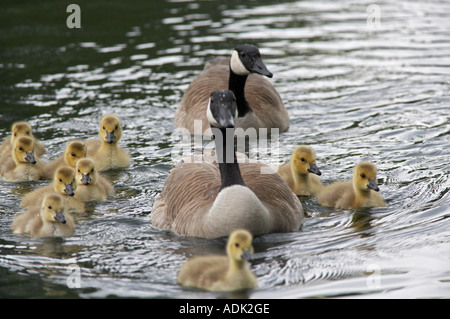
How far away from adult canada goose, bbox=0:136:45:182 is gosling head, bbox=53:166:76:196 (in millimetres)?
1161

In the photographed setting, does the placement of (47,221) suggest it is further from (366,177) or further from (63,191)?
(366,177)

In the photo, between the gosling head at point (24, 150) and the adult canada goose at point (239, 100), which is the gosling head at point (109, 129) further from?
the adult canada goose at point (239, 100)

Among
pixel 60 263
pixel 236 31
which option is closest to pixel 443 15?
pixel 236 31

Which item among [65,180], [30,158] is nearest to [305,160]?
[65,180]

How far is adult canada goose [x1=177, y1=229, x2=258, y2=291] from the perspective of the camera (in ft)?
21.3

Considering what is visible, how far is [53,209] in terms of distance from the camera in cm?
783

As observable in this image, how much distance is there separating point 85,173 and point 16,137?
162cm

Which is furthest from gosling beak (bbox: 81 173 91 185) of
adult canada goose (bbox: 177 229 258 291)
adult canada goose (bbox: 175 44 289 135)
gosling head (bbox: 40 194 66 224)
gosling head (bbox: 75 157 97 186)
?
adult canada goose (bbox: 175 44 289 135)

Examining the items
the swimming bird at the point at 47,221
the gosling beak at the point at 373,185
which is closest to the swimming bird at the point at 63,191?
the swimming bird at the point at 47,221

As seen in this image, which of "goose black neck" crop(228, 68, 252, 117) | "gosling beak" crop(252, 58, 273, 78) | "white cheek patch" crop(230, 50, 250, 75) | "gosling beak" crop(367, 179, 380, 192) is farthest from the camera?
"goose black neck" crop(228, 68, 252, 117)

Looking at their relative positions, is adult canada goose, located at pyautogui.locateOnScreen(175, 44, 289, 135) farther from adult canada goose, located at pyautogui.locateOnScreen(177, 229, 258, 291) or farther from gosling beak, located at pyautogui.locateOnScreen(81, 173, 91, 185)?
adult canada goose, located at pyautogui.locateOnScreen(177, 229, 258, 291)

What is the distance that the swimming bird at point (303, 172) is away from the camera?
29.7ft
